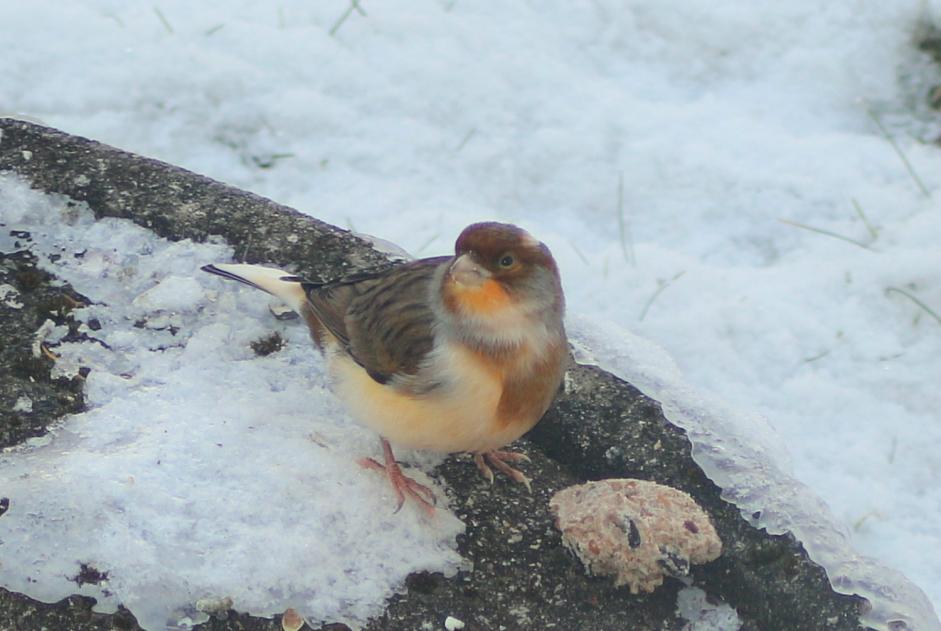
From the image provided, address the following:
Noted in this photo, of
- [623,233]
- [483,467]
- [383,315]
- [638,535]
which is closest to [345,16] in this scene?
[623,233]

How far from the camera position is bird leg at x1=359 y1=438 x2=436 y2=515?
3.03 m

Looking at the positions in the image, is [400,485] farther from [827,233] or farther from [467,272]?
[827,233]

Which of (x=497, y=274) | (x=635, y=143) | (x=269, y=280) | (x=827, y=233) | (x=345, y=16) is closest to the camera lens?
(x=497, y=274)

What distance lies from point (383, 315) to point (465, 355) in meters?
0.33

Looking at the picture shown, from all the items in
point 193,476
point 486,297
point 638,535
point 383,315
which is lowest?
point 193,476

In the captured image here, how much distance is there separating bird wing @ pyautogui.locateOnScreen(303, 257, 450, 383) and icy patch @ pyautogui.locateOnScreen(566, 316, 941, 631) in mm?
601

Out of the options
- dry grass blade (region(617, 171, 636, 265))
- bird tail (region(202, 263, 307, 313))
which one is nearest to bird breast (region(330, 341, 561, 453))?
bird tail (region(202, 263, 307, 313))

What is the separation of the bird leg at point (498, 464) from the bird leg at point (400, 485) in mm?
156

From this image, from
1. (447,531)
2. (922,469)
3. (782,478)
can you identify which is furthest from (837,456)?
(447,531)

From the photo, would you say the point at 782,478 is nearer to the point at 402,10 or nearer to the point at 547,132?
the point at 547,132

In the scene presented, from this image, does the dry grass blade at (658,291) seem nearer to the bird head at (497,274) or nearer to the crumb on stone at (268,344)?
the crumb on stone at (268,344)

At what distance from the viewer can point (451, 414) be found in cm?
295

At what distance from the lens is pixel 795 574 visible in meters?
3.01

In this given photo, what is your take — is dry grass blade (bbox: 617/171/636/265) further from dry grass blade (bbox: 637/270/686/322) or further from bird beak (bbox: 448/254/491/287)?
bird beak (bbox: 448/254/491/287)
